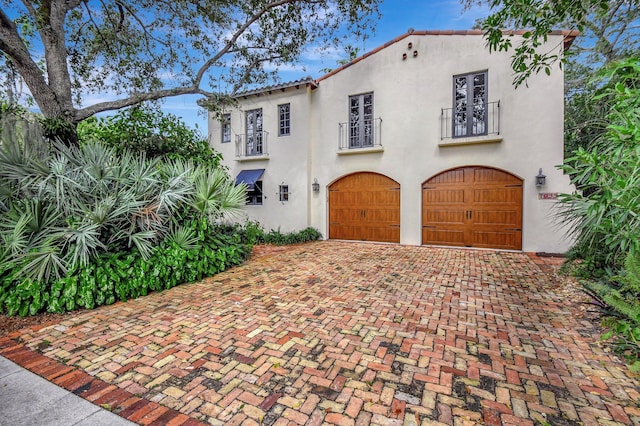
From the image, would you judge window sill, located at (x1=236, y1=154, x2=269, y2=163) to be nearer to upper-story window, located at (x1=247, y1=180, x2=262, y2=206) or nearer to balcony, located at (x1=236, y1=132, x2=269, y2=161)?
balcony, located at (x1=236, y1=132, x2=269, y2=161)

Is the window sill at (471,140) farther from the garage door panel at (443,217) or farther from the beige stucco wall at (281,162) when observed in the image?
the beige stucco wall at (281,162)

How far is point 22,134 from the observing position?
5.79 metres

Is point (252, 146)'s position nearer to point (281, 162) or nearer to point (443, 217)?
point (281, 162)

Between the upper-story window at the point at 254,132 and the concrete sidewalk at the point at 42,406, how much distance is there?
41.8ft

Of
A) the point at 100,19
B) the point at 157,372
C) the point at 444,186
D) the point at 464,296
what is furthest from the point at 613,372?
the point at 100,19

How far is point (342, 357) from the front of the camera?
3.47 m

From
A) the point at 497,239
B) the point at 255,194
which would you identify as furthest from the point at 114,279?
the point at 497,239

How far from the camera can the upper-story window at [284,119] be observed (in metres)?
13.9

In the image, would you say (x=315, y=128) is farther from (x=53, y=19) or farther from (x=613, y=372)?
(x=613, y=372)

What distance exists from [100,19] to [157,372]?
1237 centimetres

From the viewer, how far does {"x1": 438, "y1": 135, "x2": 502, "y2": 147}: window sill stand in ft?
33.0

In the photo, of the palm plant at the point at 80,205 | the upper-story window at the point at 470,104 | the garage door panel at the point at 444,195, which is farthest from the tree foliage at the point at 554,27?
the palm plant at the point at 80,205

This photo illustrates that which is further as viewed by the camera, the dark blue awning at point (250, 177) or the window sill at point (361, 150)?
the dark blue awning at point (250, 177)

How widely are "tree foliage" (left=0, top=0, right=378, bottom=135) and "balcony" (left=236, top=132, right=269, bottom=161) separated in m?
3.95
